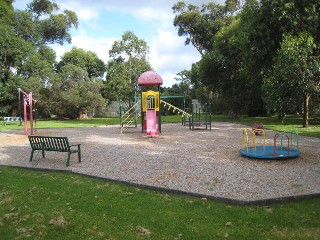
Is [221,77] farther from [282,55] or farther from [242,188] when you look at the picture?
[242,188]

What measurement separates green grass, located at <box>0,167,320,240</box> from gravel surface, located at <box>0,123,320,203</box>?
1.78 feet

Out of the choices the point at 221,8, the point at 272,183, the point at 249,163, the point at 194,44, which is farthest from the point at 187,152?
the point at 194,44

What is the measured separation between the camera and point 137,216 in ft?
18.9

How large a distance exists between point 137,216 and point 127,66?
45.1 m

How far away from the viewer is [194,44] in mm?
51062

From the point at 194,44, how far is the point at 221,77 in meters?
15.3

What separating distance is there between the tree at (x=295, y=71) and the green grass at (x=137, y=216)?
14.1 m

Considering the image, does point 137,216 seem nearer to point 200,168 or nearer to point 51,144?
point 200,168

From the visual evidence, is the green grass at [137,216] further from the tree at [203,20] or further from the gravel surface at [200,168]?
the tree at [203,20]

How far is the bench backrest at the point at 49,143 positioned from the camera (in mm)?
10516

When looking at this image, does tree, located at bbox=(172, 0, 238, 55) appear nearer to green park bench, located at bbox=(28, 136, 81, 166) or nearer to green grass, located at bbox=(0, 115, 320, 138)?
green grass, located at bbox=(0, 115, 320, 138)

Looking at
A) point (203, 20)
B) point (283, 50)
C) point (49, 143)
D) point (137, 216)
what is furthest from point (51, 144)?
point (203, 20)

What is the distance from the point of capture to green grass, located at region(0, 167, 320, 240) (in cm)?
505

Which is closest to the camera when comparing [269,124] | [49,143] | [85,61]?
[49,143]
